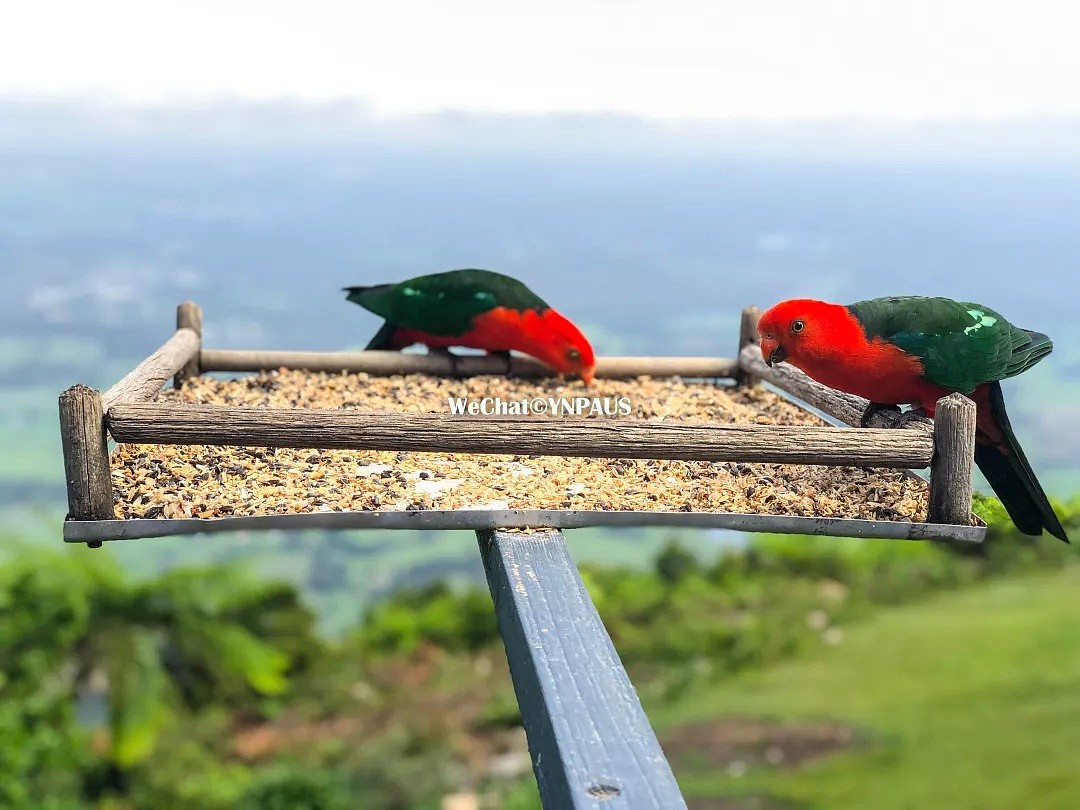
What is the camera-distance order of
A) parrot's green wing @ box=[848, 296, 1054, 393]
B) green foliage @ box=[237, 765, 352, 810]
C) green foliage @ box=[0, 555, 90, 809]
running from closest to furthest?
parrot's green wing @ box=[848, 296, 1054, 393], green foliage @ box=[0, 555, 90, 809], green foliage @ box=[237, 765, 352, 810]

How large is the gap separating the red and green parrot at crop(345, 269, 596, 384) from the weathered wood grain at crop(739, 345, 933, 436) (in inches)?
29.8

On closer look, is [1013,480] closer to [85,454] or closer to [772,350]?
[772,350]

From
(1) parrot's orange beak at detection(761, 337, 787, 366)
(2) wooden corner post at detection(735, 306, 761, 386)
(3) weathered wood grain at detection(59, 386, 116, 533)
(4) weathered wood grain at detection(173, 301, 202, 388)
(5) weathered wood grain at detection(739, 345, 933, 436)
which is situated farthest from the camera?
(2) wooden corner post at detection(735, 306, 761, 386)

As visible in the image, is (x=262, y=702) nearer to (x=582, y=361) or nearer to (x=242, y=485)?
(x=582, y=361)

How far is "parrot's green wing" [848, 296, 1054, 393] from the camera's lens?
2996 mm

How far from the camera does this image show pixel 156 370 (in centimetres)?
379

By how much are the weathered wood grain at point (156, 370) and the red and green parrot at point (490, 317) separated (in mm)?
901

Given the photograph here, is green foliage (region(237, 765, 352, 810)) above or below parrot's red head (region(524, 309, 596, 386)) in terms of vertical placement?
below

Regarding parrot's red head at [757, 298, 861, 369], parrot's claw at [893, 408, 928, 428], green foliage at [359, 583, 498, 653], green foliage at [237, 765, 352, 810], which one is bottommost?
green foliage at [237, 765, 352, 810]

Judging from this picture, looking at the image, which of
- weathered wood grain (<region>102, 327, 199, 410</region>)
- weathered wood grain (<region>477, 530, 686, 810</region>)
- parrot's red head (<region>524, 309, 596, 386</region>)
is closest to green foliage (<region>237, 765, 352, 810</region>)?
weathered wood grain (<region>102, 327, 199, 410</region>)

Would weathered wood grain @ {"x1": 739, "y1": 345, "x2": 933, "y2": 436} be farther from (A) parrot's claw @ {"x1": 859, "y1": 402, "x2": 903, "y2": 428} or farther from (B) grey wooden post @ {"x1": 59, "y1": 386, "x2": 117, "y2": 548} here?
(B) grey wooden post @ {"x1": 59, "y1": 386, "x2": 117, "y2": 548}

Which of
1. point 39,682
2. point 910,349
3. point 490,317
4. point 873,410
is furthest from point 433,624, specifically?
point 910,349

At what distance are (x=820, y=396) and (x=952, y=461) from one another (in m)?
1.13

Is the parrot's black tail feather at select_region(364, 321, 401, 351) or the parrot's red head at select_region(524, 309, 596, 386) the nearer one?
the parrot's red head at select_region(524, 309, 596, 386)
